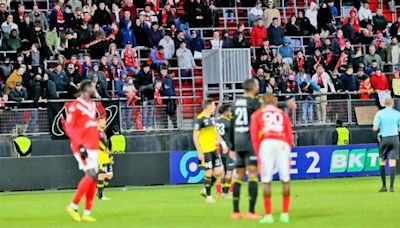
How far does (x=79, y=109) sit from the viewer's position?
19.4 metres

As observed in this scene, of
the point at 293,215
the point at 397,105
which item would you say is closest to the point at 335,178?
the point at 397,105

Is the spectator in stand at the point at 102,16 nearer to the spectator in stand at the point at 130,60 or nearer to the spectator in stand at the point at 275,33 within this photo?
the spectator in stand at the point at 130,60

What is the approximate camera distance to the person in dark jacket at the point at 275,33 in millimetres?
39656

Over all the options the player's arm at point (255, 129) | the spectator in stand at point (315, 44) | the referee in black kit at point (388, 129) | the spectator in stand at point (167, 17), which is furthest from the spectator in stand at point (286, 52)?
the player's arm at point (255, 129)

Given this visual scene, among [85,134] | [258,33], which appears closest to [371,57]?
[258,33]

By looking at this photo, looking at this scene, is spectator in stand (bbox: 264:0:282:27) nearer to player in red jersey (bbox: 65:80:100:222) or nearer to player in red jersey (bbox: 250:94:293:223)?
player in red jersey (bbox: 65:80:100:222)

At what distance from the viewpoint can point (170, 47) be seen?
124 feet

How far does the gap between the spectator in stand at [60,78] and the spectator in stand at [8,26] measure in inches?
89.8

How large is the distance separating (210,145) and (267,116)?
23.9ft

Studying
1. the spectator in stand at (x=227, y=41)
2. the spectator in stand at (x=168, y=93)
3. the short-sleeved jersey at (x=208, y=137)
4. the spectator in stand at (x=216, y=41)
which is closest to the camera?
the short-sleeved jersey at (x=208, y=137)

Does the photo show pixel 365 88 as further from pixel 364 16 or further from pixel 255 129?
pixel 255 129

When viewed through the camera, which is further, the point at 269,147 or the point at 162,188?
the point at 162,188

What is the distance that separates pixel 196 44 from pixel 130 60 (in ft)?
9.79

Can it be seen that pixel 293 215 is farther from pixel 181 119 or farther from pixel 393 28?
pixel 393 28
